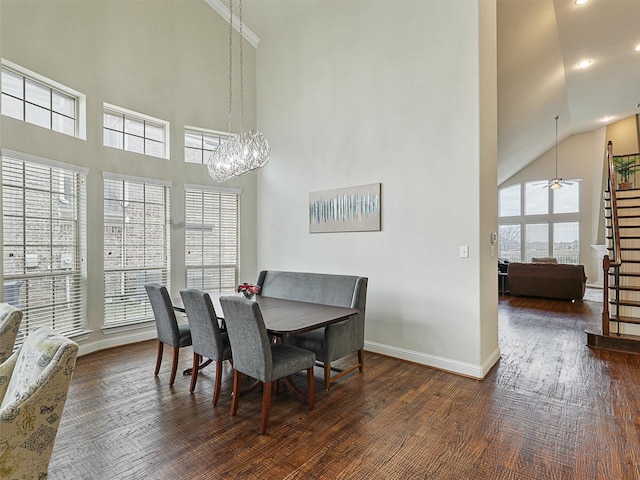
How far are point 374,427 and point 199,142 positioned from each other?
180 inches

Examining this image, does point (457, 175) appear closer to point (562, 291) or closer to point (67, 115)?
point (67, 115)

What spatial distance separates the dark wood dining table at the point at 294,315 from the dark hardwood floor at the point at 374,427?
684 mm

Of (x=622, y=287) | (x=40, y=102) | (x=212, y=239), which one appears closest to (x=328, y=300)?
(x=212, y=239)

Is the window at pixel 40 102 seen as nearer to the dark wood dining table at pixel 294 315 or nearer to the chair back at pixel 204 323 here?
the dark wood dining table at pixel 294 315

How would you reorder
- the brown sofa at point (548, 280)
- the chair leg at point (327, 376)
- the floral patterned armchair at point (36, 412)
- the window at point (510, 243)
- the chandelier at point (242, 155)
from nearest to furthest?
the floral patterned armchair at point (36, 412), the chair leg at point (327, 376), the chandelier at point (242, 155), the brown sofa at point (548, 280), the window at point (510, 243)

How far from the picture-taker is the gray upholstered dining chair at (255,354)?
240 cm

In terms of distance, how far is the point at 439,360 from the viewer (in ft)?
11.8

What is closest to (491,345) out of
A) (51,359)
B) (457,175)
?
(457,175)

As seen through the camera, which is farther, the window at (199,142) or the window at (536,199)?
the window at (536,199)

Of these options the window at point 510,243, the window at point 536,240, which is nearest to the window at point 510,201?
the window at point 510,243

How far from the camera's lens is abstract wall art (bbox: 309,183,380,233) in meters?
4.18

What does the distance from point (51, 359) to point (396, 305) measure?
3307 mm

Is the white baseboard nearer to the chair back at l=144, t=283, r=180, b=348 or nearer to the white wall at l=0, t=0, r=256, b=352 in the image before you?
the chair back at l=144, t=283, r=180, b=348

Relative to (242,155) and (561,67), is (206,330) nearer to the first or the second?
(242,155)
